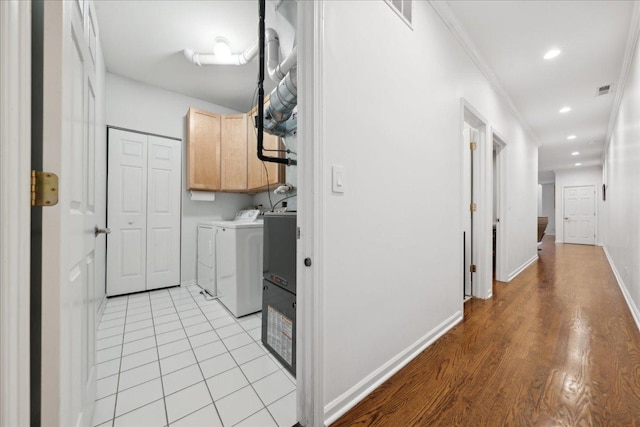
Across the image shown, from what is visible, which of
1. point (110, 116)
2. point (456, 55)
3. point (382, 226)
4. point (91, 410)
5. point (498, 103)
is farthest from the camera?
point (498, 103)

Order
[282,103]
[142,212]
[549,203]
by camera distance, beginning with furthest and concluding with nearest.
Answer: [549,203]
[142,212]
[282,103]

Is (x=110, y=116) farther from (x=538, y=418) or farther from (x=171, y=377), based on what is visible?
(x=538, y=418)

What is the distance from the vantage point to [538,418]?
1.20m

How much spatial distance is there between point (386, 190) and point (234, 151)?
2731 millimetres

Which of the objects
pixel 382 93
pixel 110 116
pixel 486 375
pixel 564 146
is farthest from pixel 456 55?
pixel 564 146

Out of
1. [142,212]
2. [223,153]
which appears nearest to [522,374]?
[223,153]

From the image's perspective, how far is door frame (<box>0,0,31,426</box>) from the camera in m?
0.54

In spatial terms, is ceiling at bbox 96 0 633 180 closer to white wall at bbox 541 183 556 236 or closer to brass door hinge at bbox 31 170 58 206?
brass door hinge at bbox 31 170 58 206

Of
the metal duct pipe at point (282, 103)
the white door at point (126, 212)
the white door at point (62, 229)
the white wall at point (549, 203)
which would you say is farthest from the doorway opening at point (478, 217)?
the white wall at point (549, 203)

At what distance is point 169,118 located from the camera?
3.40 m

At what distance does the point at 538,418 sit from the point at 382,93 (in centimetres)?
186

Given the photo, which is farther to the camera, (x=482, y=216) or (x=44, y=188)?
(x=482, y=216)

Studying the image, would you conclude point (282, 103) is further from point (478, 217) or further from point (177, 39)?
point (478, 217)

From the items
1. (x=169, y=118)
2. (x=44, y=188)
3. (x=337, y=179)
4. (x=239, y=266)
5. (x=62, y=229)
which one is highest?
(x=169, y=118)
